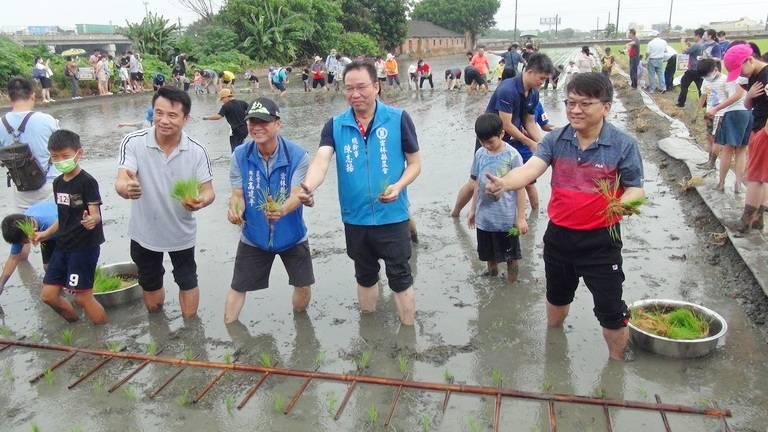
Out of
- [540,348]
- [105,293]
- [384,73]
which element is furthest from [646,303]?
[384,73]

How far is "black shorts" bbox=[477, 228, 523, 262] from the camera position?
5.20 metres

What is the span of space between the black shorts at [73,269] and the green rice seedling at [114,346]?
49cm

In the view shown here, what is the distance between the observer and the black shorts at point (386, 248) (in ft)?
14.1

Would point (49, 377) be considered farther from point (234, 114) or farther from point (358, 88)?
point (234, 114)

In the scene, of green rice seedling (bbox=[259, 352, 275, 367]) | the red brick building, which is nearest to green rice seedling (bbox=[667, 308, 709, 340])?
green rice seedling (bbox=[259, 352, 275, 367])

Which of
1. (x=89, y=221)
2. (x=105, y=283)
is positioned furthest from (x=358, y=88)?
(x=105, y=283)

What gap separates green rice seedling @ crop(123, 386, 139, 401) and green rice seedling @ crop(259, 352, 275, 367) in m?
0.85

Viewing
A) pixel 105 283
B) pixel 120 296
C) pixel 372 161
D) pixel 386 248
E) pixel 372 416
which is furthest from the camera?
pixel 105 283

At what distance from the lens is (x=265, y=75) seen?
37.0 meters

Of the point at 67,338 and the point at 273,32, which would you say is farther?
the point at 273,32

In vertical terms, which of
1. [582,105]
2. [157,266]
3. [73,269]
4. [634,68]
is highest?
[582,105]

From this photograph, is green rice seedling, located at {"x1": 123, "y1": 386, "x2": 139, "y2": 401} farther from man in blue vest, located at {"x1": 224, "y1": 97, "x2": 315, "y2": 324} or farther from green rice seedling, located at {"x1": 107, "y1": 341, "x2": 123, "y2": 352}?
man in blue vest, located at {"x1": 224, "y1": 97, "x2": 315, "y2": 324}

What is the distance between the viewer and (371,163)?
164 inches

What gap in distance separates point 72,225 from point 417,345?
2840mm
